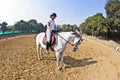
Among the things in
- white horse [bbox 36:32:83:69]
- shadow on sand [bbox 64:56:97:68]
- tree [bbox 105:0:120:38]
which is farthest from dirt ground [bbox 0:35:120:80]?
tree [bbox 105:0:120:38]

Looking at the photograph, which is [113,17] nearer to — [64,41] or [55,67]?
[55,67]

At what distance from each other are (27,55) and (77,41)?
4.70m

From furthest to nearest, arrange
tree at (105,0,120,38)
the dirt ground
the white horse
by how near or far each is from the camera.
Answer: tree at (105,0,120,38) → the white horse → the dirt ground

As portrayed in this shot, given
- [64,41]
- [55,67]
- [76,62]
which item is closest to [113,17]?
[76,62]

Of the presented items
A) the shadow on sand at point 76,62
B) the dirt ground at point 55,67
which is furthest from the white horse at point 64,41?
the shadow on sand at point 76,62

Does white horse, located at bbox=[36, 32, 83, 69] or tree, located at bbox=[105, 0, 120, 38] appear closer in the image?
white horse, located at bbox=[36, 32, 83, 69]

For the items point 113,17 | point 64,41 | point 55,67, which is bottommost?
point 55,67

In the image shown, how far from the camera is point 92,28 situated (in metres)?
66.6

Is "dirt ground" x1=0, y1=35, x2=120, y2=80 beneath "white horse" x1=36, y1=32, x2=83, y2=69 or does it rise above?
beneath

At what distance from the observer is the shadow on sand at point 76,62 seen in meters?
14.1

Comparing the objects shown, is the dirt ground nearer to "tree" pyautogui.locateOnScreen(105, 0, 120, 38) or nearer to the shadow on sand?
the shadow on sand

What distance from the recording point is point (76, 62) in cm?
1477

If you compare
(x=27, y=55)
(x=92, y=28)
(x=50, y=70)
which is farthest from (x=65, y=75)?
(x=92, y=28)

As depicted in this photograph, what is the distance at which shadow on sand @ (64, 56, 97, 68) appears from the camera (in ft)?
46.2
